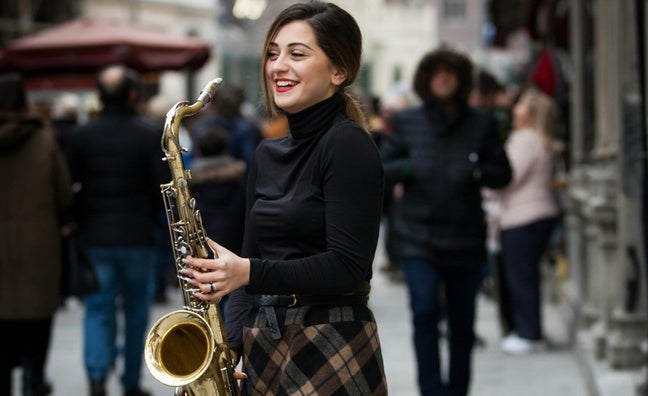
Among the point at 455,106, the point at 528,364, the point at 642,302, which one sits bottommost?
the point at 528,364

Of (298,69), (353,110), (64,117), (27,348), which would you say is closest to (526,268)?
(27,348)

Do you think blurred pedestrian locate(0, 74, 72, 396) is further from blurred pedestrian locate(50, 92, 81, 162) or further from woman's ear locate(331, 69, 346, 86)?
blurred pedestrian locate(50, 92, 81, 162)

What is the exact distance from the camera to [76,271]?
7316mm

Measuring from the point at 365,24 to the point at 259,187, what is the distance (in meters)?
48.5

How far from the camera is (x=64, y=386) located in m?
8.75

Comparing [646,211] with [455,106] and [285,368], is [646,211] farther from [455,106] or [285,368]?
[285,368]

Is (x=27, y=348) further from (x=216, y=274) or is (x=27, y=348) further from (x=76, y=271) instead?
(x=216, y=274)

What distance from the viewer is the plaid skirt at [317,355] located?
3654 mm

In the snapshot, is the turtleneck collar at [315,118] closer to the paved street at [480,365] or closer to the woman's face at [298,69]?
the woman's face at [298,69]

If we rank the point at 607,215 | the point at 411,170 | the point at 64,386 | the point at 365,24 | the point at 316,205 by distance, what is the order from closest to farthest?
1. the point at 316,205
2. the point at 411,170
3. the point at 607,215
4. the point at 64,386
5. the point at 365,24

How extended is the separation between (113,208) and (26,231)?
73 cm

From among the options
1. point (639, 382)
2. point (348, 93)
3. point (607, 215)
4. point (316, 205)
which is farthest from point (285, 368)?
point (607, 215)

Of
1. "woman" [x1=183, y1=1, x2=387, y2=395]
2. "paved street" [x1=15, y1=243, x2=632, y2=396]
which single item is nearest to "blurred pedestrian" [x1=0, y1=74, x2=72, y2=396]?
"paved street" [x1=15, y1=243, x2=632, y2=396]

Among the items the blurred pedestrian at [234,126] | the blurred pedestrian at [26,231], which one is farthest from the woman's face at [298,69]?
the blurred pedestrian at [234,126]
